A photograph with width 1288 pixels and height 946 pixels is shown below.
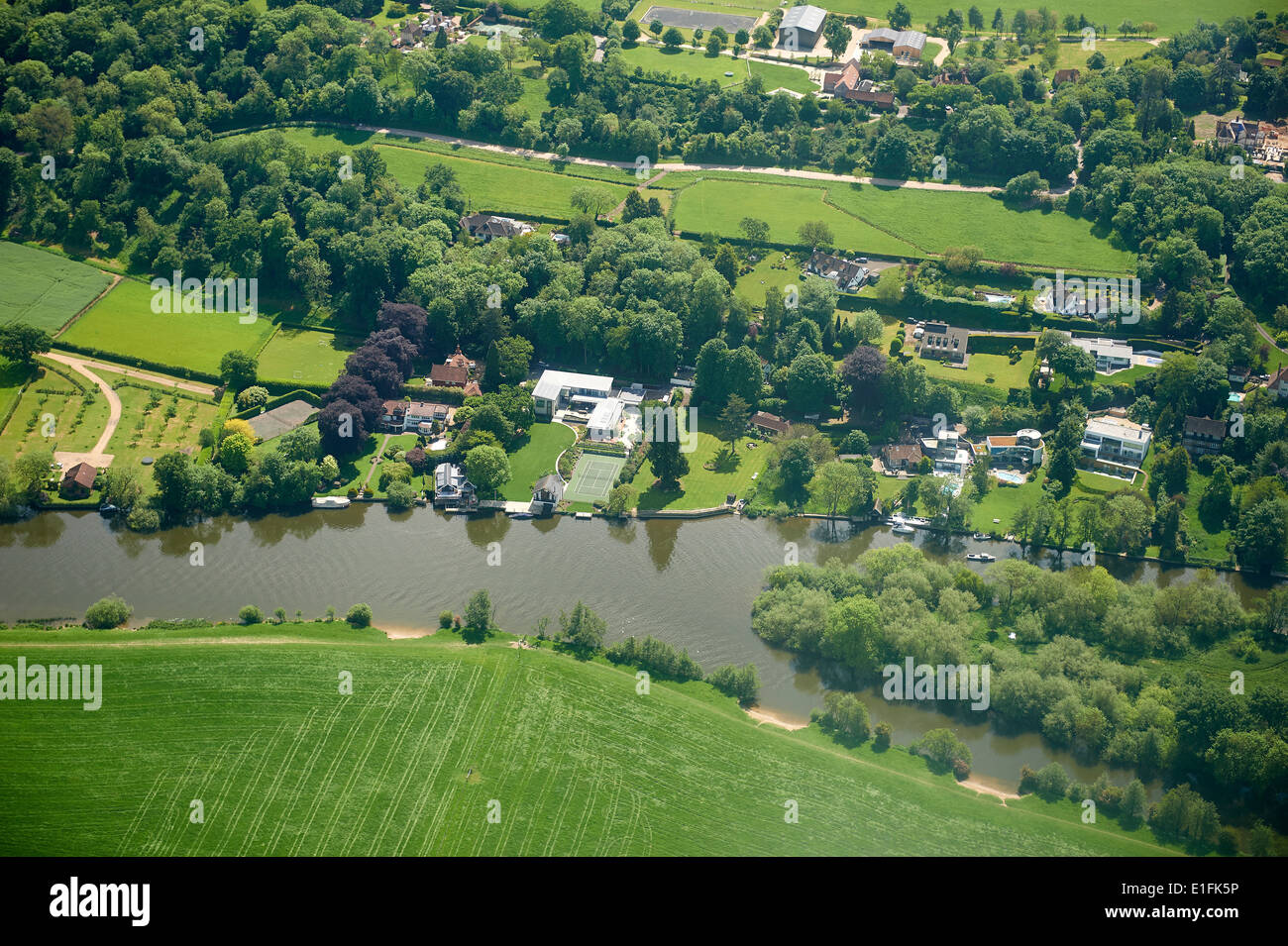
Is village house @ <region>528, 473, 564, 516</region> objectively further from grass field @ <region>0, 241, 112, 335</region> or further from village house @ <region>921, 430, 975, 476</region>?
grass field @ <region>0, 241, 112, 335</region>

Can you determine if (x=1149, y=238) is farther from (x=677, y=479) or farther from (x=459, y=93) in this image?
(x=459, y=93)

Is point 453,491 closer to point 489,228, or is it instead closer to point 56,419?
point 56,419

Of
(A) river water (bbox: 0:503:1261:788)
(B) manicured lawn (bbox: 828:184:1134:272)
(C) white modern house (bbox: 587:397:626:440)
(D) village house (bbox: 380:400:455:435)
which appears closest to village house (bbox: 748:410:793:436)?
(A) river water (bbox: 0:503:1261:788)

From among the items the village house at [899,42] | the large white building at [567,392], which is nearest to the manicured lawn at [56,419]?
the large white building at [567,392]

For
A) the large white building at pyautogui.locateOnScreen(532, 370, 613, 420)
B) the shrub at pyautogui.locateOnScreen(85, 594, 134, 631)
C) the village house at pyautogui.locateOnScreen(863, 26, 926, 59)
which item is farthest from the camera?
the village house at pyautogui.locateOnScreen(863, 26, 926, 59)

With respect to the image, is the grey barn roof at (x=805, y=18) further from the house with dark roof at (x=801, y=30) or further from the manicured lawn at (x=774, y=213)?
the manicured lawn at (x=774, y=213)

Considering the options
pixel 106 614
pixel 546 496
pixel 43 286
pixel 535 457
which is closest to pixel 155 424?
pixel 106 614

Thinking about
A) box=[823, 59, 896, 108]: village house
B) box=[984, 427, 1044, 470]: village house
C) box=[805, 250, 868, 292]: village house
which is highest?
box=[823, 59, 896, 108]: village house

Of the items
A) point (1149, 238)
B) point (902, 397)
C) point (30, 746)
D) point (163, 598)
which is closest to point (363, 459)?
point (163, 598)
